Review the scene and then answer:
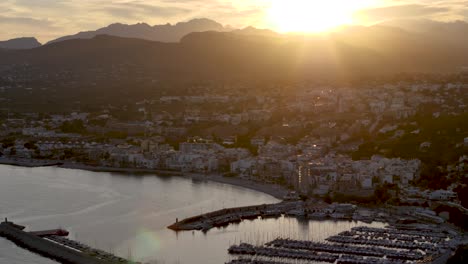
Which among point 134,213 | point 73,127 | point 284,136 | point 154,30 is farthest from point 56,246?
point 154,30

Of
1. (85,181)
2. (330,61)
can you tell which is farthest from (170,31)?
(85,181)

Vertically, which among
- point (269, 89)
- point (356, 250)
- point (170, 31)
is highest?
point (170, 31)

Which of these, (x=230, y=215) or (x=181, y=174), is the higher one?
(x=181, y=174)

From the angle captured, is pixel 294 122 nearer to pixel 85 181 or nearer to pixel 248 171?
pixel 248 171

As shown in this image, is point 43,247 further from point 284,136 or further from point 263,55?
point 263,55

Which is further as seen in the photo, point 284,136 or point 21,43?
point 21,43

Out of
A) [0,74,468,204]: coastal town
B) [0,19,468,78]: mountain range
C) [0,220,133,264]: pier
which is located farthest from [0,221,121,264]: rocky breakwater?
[0,19,468,78]: mountain range

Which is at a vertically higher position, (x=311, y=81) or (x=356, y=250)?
(x=311, y=81)
